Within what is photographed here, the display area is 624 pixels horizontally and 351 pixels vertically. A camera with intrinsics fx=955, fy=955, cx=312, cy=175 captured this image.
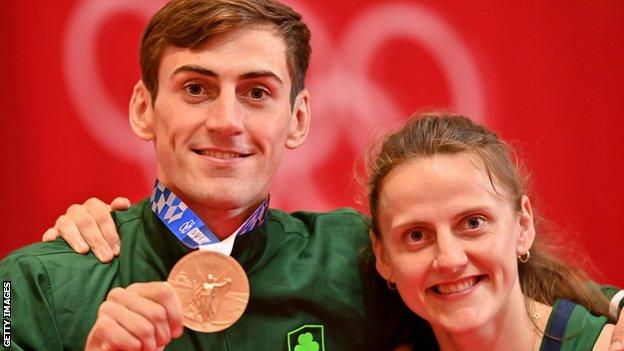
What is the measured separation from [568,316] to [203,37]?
979 millimetres

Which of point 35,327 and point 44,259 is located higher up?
point 44,259

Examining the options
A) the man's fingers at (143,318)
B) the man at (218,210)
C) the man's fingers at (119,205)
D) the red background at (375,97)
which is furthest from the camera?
the red background at (375,97)

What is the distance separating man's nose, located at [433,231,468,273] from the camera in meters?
1.90

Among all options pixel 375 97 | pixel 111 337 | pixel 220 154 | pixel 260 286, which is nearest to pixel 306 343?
pixel 260 286

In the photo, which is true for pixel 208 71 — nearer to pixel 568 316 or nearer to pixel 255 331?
pixel 255 331

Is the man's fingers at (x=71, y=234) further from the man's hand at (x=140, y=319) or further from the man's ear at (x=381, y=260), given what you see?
the man's ear at (x=381, y=260)

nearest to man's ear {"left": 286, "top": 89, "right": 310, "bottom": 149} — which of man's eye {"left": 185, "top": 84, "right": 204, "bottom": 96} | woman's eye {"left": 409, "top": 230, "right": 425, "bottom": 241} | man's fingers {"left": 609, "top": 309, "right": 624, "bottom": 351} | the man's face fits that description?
the man's face

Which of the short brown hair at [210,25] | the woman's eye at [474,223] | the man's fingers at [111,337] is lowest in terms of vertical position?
the man's fingers at [111,337]

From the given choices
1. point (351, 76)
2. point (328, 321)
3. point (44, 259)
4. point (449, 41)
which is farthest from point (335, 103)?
point (44, 259)

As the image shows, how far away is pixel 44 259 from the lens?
78.8 inches

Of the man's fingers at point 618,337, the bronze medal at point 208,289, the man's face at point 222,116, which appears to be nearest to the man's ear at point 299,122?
the man's face at point 222,116

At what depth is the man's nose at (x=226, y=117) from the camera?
1.96 metres

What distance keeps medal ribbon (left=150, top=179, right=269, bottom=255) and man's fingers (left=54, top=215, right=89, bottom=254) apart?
173 mm

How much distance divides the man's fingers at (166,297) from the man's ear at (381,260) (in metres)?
0.56
